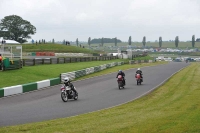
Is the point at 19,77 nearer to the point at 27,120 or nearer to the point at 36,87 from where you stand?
the point at 36,87

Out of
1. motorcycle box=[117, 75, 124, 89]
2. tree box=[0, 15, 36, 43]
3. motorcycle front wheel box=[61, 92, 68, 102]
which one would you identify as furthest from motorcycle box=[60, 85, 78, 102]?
tree box=[0, 15, 36, 43]

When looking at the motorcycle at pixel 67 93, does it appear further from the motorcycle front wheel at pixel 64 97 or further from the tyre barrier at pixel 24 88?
the tyre barrier at pixel 24 88

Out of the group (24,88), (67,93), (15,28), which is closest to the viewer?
(67,93)

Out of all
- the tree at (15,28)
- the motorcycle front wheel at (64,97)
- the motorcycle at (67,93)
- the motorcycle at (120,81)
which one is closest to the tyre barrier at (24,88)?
the motorcycle at (67,93)

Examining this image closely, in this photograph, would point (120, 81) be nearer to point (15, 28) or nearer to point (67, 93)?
point (67, 93)

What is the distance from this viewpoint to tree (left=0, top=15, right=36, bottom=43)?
117500mm

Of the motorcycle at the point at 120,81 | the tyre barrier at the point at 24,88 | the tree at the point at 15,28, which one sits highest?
the tree at the point at 15,28

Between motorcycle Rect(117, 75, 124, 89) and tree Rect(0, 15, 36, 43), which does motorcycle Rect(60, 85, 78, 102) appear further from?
tree Rect(0, 15, 36, 43)

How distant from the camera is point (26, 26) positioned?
121062 millimetres

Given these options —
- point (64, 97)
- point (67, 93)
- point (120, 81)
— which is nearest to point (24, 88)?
point (67, 93)

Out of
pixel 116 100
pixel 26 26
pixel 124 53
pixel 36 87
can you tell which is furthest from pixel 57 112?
pixel 26 26

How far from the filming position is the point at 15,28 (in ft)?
389

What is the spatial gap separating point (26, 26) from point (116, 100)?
105 metres

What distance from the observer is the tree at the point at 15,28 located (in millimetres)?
117500
